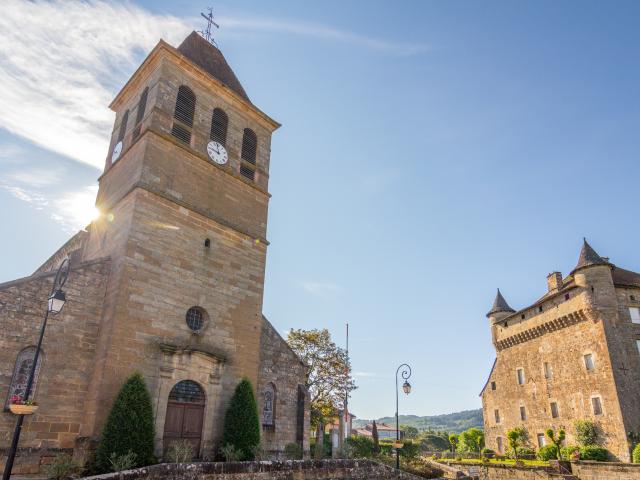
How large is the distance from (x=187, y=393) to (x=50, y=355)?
13.9ft

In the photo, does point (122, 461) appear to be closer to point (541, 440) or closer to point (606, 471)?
point (606, 471)

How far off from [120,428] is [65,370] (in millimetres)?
2606

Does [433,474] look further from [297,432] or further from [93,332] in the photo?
[93,332]

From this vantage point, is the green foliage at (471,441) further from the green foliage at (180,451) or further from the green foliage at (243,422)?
the green foliage at (180,451)

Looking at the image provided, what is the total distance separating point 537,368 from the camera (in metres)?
36.8

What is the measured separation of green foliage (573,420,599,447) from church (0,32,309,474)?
22.4m

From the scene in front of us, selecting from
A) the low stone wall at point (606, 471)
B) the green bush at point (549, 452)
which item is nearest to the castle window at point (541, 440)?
the green bush at point (549, 452)

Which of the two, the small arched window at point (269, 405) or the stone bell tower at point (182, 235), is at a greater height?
the stone bell tower at point (182, 235)

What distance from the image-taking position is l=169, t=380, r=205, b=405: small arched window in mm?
14188

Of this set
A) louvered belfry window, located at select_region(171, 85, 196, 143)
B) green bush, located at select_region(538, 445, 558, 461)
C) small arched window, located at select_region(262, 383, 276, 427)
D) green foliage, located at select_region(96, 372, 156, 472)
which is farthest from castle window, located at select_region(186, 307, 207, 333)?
green bush, located at select_region(538, 445, 558, 461)

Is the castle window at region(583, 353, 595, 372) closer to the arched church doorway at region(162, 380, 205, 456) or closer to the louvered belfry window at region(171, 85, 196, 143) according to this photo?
the arched church doorway at region(162, 380, 205, 456)

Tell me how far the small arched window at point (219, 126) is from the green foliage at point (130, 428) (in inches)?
402

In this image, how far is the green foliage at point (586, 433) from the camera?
95.5 feet

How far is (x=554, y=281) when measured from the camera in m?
37.5
